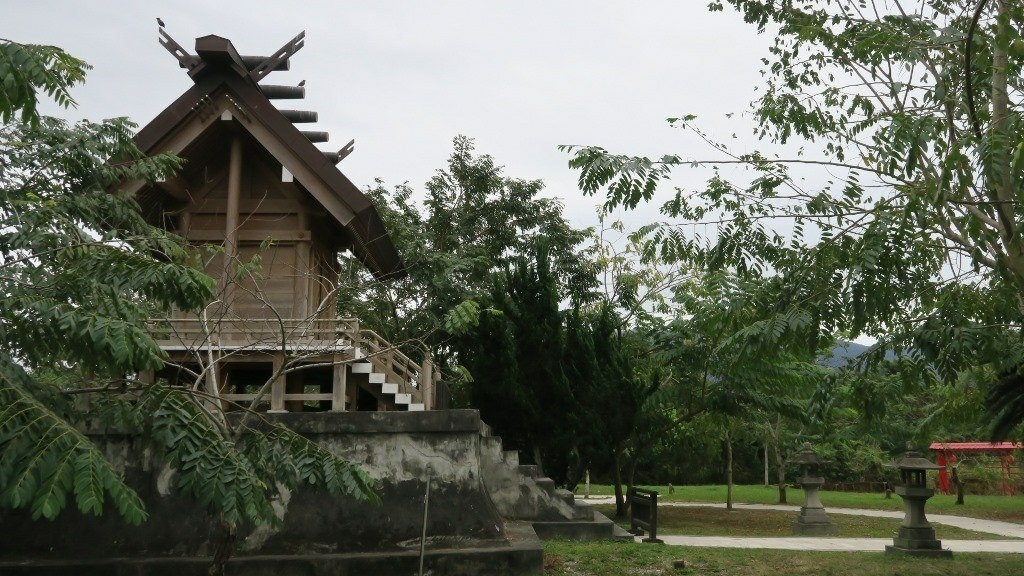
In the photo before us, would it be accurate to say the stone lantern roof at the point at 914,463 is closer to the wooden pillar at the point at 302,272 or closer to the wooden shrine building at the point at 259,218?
the wooden shrine building at the point at 259,218

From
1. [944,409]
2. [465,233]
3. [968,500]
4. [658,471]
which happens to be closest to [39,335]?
[944,409]

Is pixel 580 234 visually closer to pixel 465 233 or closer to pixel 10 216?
pixel 465 233

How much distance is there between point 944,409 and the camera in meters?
14.5

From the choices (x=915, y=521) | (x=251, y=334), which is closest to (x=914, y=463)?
(x=915, y=521)

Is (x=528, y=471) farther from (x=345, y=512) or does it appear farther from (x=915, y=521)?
(x=915, y=521)

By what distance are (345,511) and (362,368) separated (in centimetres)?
244

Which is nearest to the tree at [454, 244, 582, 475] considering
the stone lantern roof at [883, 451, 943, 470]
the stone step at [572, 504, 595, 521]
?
the stone step at [572, 504, 595, 521]

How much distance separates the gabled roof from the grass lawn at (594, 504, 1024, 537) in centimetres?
1041

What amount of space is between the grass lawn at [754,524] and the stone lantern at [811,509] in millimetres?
287

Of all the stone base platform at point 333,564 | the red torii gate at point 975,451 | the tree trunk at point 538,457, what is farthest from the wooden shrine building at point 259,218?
the red torii gate at point 975,451

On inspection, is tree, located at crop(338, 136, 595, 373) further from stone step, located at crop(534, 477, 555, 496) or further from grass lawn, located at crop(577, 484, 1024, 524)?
grass lawn, located at crop(577, 484, 1024, 524)

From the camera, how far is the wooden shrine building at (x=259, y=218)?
12.1 m

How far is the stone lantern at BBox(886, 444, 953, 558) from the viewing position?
12.5m

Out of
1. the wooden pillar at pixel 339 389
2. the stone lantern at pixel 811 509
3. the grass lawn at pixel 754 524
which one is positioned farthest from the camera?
the stone lantern at pixel 811 509
